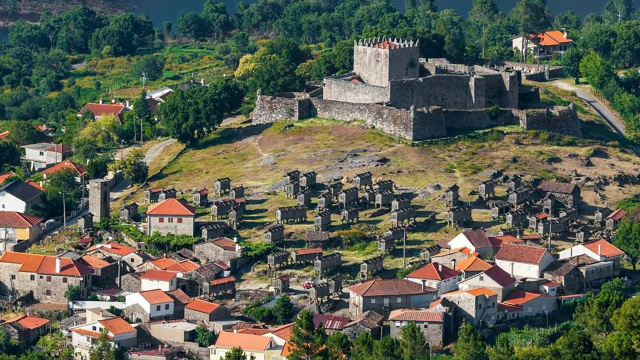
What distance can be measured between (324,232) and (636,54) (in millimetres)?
61354

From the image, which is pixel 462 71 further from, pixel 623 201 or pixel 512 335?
pixel 512 335

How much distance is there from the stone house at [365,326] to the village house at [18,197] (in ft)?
118

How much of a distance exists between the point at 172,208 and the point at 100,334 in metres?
17.9

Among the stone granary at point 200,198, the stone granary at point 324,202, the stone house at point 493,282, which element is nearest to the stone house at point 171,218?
the stone granary at point 200,198

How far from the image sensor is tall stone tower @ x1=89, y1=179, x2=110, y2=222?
130500 millimetres

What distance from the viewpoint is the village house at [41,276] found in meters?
119

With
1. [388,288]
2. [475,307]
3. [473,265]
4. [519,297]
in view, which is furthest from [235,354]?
[519,297]

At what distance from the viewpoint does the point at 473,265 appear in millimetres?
113438

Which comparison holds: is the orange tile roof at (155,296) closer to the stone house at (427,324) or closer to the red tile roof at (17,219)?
the stone house at (427,324)

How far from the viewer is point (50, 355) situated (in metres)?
110

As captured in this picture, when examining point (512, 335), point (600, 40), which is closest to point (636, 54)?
point (600, 40)

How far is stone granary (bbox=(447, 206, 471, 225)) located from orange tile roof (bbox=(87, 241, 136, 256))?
21.4m

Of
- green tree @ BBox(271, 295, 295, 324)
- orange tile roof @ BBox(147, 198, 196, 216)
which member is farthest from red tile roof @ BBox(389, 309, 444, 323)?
orange tile roof @ BBox(147, 198, 196, 216)

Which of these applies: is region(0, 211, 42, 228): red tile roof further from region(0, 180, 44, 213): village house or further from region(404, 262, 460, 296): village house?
region(404, 262, 460, 296): village house
